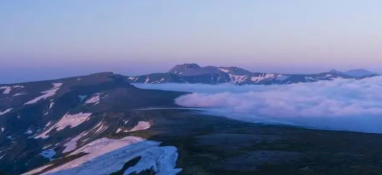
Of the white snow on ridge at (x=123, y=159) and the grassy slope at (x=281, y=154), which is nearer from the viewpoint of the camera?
the grassy slope at (x=281, y=154)

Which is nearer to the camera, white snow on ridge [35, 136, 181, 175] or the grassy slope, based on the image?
the grassy slope

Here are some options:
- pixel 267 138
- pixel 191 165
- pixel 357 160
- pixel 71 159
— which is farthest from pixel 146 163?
pixel 267 138

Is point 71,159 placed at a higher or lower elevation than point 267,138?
lower

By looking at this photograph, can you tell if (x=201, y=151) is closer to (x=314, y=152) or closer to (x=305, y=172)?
(x=314, y=152)

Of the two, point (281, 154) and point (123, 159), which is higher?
point (281, 154)

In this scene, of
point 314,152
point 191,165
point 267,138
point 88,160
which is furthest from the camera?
point 267,138

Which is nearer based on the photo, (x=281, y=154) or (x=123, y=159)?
(x=281, y=154)

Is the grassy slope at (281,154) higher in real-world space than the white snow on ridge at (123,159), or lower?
higher

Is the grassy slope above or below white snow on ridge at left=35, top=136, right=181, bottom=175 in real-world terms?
above
